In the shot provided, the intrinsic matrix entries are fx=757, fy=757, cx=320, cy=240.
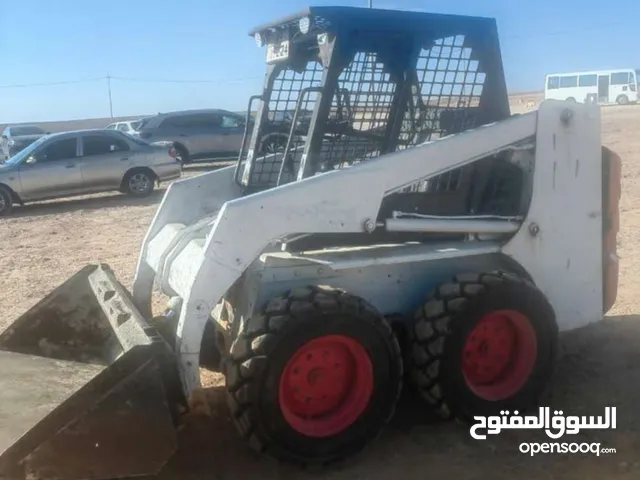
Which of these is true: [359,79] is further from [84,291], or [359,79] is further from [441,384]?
[84,291]

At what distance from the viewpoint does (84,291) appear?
5.21 m

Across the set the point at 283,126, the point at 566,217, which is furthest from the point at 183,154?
the point at 566,217

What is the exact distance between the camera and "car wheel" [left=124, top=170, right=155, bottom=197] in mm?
16656

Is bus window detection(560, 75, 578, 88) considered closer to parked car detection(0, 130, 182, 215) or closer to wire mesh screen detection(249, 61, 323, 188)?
parked car detection(0, 130, 182, 215)

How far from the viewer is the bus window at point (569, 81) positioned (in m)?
48.6

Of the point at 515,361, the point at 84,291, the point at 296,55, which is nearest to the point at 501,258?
the point at 515,361

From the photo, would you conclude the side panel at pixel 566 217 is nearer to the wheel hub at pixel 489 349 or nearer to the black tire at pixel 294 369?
the wheel hub at pixel 489 349

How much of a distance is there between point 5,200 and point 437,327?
43.4 feet

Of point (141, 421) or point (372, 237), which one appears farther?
point (372, 237)

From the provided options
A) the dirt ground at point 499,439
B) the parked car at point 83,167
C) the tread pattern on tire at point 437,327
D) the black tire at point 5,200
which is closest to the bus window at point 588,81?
the parked car at point 83,167

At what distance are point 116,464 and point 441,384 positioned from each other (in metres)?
1.80

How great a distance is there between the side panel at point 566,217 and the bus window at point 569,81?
47.0 m

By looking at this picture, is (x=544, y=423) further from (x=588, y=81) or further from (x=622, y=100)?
(x=588, y=81)

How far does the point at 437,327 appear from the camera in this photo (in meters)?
4.22
